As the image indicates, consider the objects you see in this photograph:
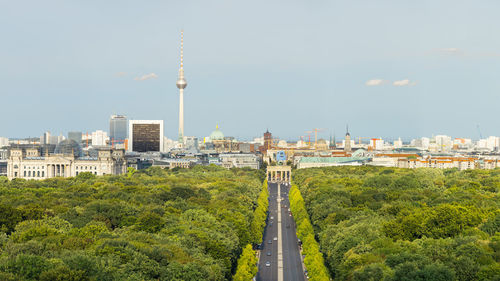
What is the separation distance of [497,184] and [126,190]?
67598mm

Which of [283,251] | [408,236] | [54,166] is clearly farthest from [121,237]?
[54,166]

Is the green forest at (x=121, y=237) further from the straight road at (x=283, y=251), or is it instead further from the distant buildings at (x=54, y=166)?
the distant buildings at (x=54, y=166)

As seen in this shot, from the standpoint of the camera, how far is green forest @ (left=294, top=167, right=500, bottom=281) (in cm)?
5222

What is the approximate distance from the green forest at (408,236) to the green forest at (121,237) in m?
10.8

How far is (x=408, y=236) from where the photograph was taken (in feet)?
222

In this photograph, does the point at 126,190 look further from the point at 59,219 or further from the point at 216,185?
the point at 59,219

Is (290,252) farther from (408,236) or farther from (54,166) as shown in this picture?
(54,166)

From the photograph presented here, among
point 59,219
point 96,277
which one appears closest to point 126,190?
point 59,219

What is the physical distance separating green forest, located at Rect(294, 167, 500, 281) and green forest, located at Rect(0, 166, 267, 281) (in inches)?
426

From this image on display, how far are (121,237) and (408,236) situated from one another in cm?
2791

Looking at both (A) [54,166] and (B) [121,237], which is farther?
(A) [54,166]

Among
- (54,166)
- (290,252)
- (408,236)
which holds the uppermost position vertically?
(54,166)

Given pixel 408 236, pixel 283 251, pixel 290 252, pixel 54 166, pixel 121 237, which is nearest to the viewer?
pixel 121 237

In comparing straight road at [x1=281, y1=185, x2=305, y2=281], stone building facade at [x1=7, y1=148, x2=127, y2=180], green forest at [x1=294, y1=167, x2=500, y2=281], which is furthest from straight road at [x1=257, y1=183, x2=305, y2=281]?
stone building facade at [x1=7, y1=148, x2=127, y2=180]
